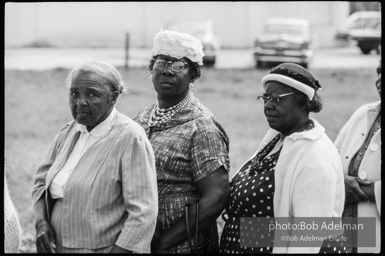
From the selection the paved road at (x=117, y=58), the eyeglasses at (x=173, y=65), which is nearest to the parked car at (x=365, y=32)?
the paved road at (x=117, y=58)

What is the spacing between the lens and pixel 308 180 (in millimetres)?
2836

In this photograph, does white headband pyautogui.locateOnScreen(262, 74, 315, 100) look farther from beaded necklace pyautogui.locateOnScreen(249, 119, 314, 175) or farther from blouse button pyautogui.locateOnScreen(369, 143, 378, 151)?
blouse button pyautogui.locateOnScreen(369, 143, 378, 151)

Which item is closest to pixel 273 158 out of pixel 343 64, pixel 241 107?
pixel 241 107

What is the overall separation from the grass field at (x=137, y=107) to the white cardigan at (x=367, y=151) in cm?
291

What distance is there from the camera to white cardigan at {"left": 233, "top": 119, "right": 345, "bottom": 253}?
2816 mm

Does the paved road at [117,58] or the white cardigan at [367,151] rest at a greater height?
the paved road at [117,58]

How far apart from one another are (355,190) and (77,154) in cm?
141

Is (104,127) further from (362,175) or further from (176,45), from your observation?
Answer: (362,175)

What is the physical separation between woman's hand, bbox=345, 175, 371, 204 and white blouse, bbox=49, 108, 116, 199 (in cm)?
125

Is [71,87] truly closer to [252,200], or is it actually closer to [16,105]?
[252,200]

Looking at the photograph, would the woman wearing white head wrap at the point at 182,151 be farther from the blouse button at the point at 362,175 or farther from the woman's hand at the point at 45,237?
the blouse button at the point at 362,175

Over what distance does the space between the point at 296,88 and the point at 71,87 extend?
3.51ft

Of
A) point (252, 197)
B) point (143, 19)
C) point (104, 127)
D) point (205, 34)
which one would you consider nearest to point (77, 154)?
point (104, 127)

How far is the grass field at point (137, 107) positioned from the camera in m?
6.84
